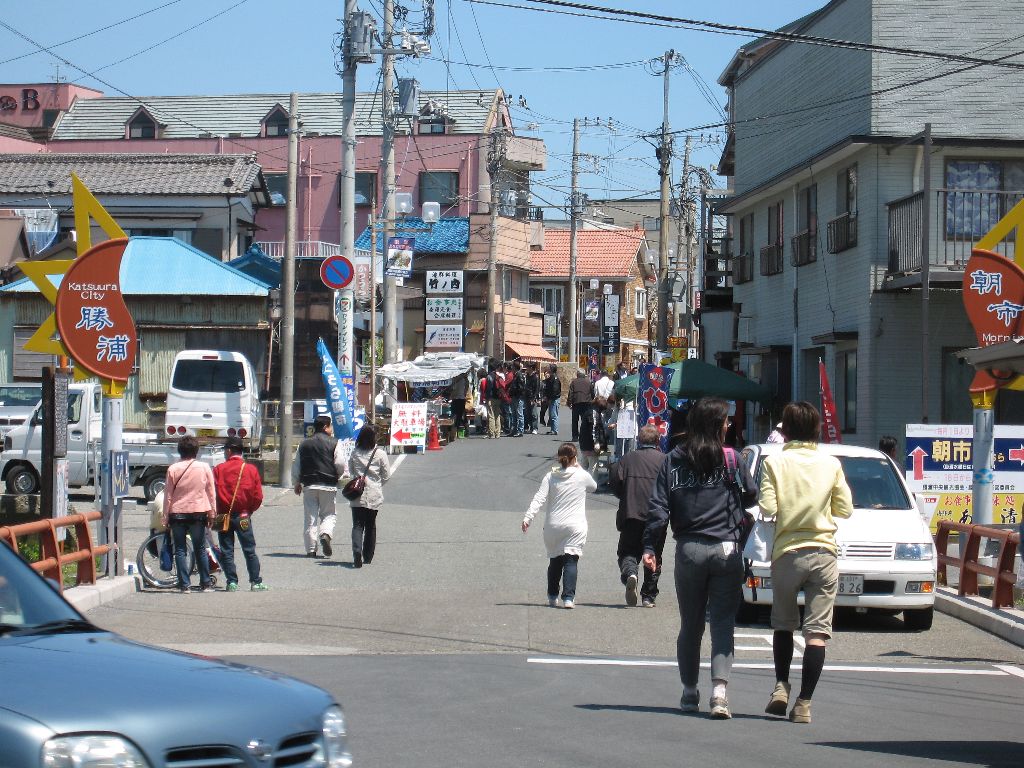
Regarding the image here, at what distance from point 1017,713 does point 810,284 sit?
64.1ft

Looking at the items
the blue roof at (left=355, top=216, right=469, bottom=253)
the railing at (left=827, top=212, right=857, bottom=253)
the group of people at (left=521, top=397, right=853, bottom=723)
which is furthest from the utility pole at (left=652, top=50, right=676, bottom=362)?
the group of people at (left=521, top=397, right=853, bottom=723)

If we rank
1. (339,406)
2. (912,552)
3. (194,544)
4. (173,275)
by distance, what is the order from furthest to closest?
(173,275)
(339,406)
(194,544)
(912,552)

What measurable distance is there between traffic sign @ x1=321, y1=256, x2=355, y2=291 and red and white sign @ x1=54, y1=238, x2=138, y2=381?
33.5 ft

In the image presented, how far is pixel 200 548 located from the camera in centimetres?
1455

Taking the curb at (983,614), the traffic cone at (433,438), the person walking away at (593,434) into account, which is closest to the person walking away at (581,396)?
the person walking away at (593,434)

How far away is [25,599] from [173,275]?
31.6m

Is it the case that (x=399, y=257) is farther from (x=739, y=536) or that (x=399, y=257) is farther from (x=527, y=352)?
(x=527, y=352)

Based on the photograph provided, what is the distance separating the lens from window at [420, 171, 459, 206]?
56.8 metres

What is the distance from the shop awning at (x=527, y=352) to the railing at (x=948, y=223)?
3325cm

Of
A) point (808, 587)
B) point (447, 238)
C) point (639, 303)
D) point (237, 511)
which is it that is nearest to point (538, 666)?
point (808, 587)

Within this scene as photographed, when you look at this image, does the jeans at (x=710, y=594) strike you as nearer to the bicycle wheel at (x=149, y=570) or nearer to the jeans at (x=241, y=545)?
the jeans at (x=241, y=545)

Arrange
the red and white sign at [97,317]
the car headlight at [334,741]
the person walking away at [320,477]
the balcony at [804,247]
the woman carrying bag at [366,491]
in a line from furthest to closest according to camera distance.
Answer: the balcony at [804,247], the person walking away at [320,477], the woman carrying bag at [366,491], the red and white sign at [97,317], the car headlight at [334,741]

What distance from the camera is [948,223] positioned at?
74.4 feet

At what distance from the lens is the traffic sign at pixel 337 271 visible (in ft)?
83.6
